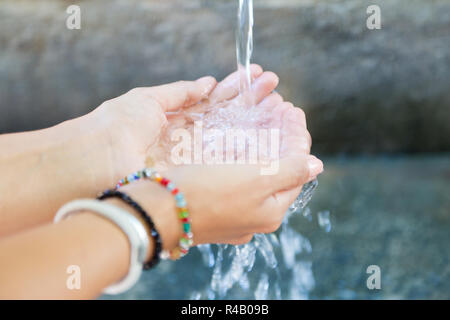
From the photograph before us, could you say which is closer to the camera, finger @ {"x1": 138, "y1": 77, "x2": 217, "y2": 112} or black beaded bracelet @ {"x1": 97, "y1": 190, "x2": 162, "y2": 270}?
black beaded bracelet @ {"x1": 97, "y1": 190, "x2": 162, "y2": 270}

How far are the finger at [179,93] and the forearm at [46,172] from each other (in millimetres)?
129

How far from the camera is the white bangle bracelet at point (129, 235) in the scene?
0.52m

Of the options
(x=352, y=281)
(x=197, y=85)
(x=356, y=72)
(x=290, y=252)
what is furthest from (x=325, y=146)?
(x=197, y=85)

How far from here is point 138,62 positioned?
1617 millimetres

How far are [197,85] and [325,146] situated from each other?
3.00 ft

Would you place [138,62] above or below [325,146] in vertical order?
above

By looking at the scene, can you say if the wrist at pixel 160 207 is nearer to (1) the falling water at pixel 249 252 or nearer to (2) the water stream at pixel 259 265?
(1) the falling water at pixel 249 252

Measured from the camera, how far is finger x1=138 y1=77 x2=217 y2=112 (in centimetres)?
90

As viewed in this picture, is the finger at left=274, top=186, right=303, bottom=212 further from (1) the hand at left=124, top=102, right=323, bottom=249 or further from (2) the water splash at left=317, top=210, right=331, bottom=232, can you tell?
(2) the water splash at left=317, top=210, right=331, bottom=232

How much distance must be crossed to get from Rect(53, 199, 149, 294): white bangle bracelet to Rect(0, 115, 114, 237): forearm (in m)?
0.27

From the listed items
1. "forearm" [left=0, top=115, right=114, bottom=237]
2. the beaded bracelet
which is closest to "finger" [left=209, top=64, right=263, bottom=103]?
"forearm" [left=0, top=115, right=114, bottom=237]

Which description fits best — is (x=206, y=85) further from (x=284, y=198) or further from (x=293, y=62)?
(x=293, y=62)

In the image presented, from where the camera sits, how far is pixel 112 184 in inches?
31.5

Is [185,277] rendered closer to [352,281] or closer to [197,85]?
[352,281]
